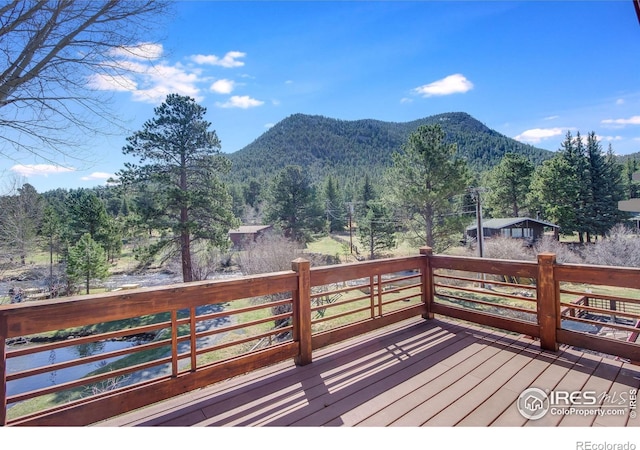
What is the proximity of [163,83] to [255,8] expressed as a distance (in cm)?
153

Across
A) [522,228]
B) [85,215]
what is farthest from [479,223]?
[85,215]

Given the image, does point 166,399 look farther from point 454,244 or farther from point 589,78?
point 454,244

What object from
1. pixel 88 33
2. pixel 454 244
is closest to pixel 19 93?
pixel 88 33

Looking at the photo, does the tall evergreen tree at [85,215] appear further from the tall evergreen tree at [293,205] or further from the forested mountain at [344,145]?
the forested mountain at [344,145]

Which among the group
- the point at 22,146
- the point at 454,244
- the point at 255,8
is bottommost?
the point at 454,244

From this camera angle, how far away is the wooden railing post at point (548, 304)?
3.01 m

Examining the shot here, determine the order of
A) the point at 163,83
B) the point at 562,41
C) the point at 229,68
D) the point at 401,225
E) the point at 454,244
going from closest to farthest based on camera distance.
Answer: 1. the point at 163,83
2. the point at 562,41
3. the point at 229,68
4. the point at 454,244
5. the point at 401,225

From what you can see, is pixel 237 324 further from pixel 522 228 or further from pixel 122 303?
pixel 522 228

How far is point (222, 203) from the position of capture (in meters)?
14.9

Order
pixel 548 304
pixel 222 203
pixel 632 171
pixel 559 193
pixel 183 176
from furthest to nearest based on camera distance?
pixel 632 171 → pixel 559 193 → pixel 222 203 → pixel 183 176 → pixel 548 304

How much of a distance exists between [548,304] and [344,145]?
83.5m

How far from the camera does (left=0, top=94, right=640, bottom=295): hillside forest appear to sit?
44.9ft

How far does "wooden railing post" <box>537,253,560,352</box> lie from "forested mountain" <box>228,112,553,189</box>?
55.3 m

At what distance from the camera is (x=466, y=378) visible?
2.54 metres
